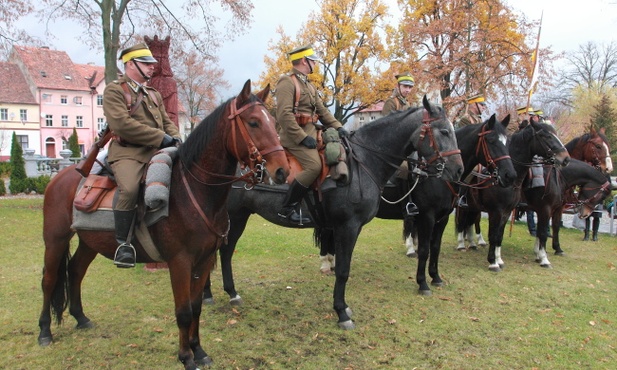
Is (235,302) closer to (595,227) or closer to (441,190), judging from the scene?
(441,190)

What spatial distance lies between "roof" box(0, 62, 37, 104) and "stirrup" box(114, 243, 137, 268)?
54289 mm

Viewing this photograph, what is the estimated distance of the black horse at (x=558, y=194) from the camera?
8781mm

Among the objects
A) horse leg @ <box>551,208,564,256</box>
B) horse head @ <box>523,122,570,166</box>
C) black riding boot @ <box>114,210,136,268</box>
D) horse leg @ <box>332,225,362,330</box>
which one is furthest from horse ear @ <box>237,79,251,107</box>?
horse leg @ <box>551,208,564,256</box>

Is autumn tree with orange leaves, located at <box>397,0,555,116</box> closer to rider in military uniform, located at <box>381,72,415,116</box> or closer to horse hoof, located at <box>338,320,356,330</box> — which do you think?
rider in military uniform, located at <box>381,72,415,116</box>

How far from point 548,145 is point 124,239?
24.4 feet

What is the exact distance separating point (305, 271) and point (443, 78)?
59.1ft

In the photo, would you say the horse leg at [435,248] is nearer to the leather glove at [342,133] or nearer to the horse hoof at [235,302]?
the leather glove at [342,133]

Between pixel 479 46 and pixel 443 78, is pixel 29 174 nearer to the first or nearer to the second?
pixel 443 78

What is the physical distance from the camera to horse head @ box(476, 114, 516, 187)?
23.0 ft

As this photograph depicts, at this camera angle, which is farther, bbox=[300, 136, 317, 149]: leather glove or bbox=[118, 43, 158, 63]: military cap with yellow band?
bbox=[300, 136, 317, 149]: leather glove

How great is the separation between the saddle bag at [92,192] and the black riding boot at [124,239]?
0.37 metres

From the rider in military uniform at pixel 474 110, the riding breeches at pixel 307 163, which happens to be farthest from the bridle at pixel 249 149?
the rider in military uniform at pixel 474 110

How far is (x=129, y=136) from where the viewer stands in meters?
3.94

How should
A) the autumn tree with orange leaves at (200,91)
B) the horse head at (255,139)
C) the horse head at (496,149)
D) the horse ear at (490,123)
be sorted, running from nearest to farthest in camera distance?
the horse head at (255,139) → the horse ear at (490,123) → the horse head at (496,149) → the autumn tree with orange leaves at (200,91)
